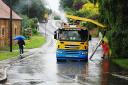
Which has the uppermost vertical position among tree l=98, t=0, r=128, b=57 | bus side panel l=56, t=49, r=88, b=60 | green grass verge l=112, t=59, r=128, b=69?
tree l=98, t=0, r=128, b=57

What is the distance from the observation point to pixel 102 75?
24.6 meters

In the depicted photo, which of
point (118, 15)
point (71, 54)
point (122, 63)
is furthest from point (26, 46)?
point (118, 15)

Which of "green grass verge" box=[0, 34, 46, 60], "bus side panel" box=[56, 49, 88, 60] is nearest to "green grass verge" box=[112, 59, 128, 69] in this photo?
"bus side panel" box=[56, 49, 88, 60]

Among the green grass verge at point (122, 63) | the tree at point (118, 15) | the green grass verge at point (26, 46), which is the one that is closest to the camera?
the tree at point (118, 15)

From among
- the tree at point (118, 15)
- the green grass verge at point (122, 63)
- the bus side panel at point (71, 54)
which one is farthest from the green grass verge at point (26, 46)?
the tree at point (118, 15)

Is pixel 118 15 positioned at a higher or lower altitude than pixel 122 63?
higher

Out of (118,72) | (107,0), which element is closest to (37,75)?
(118,72)

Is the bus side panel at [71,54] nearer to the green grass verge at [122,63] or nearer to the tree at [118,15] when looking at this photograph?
the green grass verge at [122,63]

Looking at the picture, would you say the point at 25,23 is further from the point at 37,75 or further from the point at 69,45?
the point at 37,75

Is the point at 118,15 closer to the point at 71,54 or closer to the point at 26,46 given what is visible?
the point at 71,54

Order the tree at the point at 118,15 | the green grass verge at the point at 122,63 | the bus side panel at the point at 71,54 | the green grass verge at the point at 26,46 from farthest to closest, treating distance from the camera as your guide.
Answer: the green grass verge at the point at 26,46 < the bus side panel at the point at 71,54 < the green grass verge at the point at 122,63 < the tree at the point at 118,15

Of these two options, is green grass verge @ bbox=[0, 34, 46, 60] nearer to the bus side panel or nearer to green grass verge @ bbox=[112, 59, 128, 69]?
the bus side panel

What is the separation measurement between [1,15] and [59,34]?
19.1m

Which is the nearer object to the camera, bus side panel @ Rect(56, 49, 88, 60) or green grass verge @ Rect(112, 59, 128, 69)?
green grass verge @ Rect(112, 59, 128, 69)
